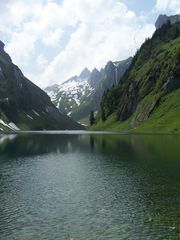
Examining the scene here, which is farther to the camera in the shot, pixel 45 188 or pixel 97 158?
pixel 97 158

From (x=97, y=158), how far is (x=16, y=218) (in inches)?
2605

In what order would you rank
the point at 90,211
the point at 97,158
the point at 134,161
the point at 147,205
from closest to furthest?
the point at 90,211 < the point at 147,205 < the point at 134,161 < the point at 97,158

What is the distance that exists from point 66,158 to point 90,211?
66.3 m

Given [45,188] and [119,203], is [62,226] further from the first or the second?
[45,188]

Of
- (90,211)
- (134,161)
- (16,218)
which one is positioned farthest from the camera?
(134,161)

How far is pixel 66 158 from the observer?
11369 centimetres

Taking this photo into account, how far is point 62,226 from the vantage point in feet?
136

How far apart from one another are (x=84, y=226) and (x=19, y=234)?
7.82 metres

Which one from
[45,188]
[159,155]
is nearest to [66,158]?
[159,155]

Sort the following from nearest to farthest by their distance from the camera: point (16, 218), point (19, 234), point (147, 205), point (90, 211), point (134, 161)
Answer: point (19, 234)
point (16, 218)
point (90, 211)
point (147, 205)
point (134, 161)

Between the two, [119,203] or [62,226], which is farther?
[119,203]

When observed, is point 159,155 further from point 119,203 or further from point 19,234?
point 19,234

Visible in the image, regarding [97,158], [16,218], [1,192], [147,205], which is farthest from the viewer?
[97,158]

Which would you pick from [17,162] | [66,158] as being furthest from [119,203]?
[66,158]
